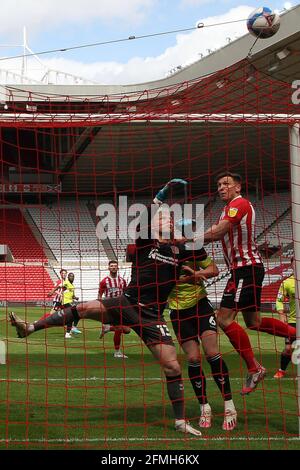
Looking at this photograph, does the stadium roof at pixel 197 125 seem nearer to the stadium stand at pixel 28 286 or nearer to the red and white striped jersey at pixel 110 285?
the red and white striped jersey at pixel 110 285

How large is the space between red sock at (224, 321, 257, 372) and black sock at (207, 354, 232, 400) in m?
0.21

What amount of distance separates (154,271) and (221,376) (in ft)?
3.97

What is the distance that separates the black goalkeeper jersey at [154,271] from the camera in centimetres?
622

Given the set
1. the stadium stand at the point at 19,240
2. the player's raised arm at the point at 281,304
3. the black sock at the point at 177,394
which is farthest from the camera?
the stadium stand at the point at 19,240

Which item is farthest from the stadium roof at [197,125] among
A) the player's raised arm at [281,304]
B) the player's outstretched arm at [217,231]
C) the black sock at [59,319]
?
the black sock at [59,319]

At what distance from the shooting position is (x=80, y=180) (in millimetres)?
34625

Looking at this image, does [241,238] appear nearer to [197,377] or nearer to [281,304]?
[197,377]

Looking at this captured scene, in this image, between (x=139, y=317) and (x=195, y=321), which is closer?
(x=139, y=317)

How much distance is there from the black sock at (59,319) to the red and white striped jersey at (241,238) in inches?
62.8

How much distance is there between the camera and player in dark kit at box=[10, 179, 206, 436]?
612cm

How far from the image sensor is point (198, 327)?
6648mm

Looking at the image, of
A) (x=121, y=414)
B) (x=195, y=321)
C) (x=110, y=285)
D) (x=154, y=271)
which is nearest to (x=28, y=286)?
(x=110, y=285)
